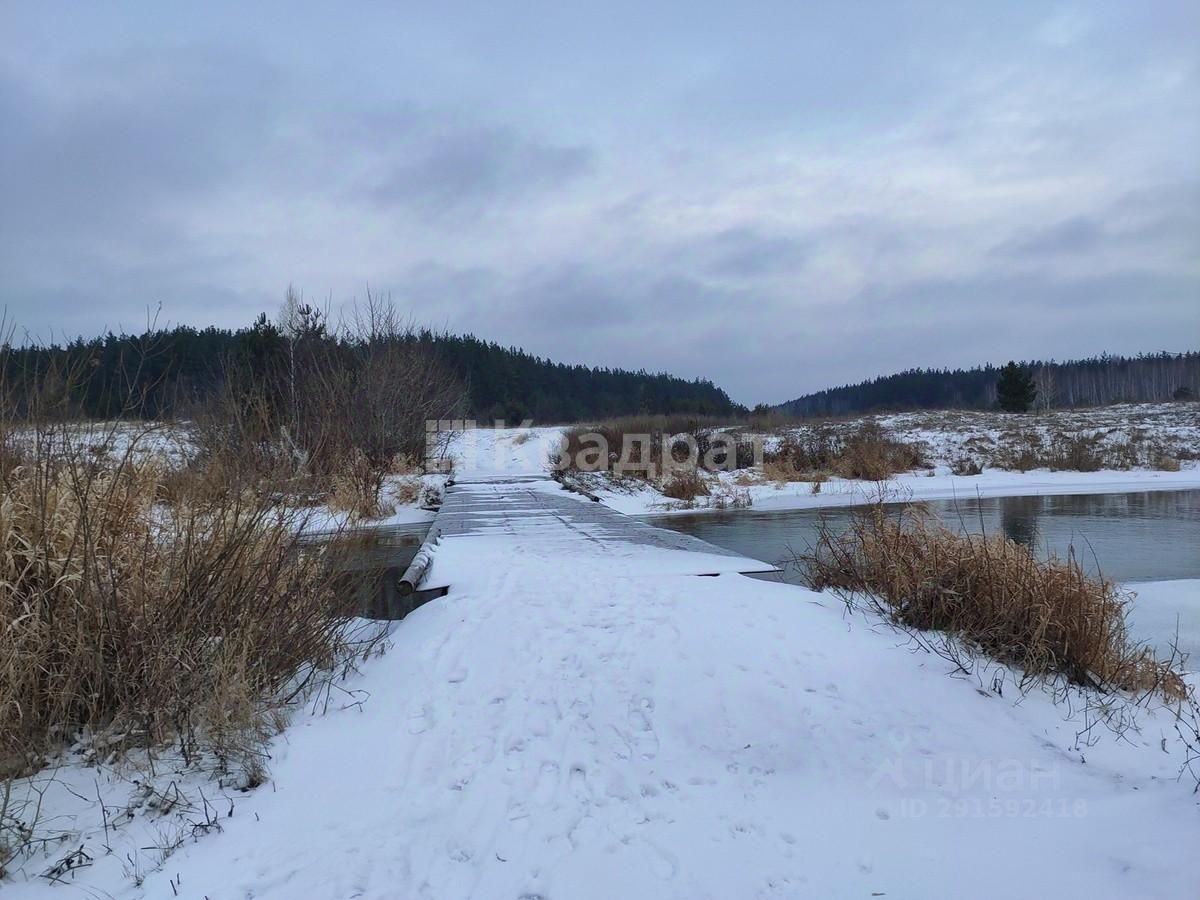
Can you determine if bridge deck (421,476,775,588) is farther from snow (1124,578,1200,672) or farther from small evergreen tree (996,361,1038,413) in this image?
small evergreen tree (996,361,1038,413)

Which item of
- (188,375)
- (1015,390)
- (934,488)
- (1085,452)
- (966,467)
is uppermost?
(1015,390)

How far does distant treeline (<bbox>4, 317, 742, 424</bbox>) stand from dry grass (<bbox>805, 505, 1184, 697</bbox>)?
A: 469 cm

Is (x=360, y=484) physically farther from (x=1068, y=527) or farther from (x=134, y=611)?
(x=1068, y=527)

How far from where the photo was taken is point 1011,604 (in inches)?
160

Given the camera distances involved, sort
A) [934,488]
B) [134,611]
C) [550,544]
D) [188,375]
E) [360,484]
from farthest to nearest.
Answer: [934,488]
[360,484]
[550,544]
[188,375]
[134,611]

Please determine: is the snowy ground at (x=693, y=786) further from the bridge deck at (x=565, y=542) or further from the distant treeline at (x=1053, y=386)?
the distant treeline at (x=1053, y=386)

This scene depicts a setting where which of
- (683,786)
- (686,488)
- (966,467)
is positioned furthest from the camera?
(966,467)

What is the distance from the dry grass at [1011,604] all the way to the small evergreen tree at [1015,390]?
39.8m

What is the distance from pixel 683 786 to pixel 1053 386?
75.1m

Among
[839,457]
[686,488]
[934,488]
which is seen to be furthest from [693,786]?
[839,457]

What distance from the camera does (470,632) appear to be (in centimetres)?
457

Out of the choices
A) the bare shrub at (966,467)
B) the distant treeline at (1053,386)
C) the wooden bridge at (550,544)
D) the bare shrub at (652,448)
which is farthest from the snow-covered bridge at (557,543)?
the distant treeline at (1053,386)

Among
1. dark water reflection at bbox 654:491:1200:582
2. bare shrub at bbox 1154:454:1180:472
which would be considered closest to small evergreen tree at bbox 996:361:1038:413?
bare shrub at bbox 1154:454:1180:472

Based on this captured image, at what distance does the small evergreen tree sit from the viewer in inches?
1528
